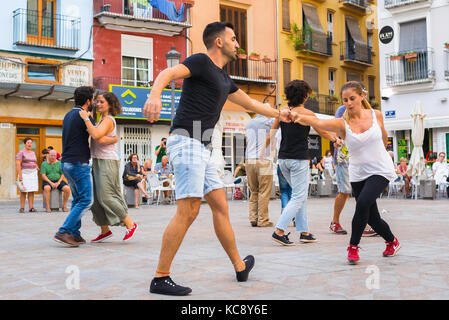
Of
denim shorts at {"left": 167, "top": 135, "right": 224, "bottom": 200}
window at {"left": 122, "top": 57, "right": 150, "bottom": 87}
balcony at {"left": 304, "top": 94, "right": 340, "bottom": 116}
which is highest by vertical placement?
window at {"left": 122, "top": 57, "right": 150, "bottom": 87}

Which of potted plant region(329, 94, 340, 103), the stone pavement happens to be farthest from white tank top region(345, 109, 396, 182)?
potted plant region(329, 94, 340, 103)

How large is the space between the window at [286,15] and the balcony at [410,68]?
552cm

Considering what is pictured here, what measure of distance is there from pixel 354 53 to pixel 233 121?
10846 mm

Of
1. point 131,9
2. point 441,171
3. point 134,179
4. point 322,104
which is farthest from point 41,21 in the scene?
point 322,104

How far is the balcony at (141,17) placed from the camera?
78.8ft

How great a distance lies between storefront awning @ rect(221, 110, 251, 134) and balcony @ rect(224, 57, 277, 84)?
5.39 feet

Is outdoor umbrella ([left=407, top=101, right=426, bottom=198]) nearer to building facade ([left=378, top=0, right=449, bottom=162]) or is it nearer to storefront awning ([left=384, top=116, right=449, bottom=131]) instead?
storefront awning ([left=384, top=116, right=449, bottom=131])

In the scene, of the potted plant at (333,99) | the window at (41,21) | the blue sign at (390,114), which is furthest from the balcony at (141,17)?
the blue sign at (390,114)

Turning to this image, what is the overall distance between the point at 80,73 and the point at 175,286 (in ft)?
67.3

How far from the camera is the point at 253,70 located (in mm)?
28984

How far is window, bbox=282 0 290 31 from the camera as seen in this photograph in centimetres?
3066

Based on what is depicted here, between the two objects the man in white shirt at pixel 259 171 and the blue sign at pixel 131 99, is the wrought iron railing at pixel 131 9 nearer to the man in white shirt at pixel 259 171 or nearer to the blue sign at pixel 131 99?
the blue sign at pixel 131 99

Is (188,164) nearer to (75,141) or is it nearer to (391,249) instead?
(391,249)

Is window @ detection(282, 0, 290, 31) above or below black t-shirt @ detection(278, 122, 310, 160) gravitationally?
above
